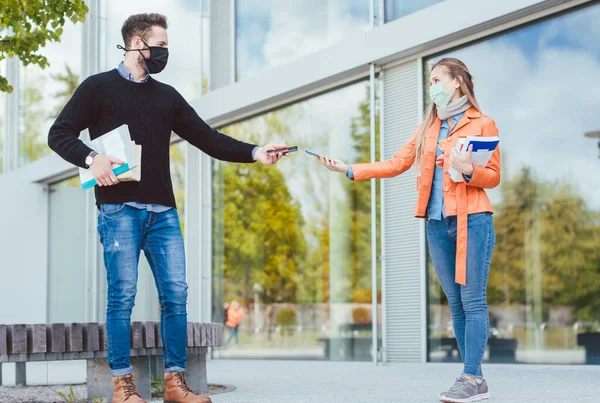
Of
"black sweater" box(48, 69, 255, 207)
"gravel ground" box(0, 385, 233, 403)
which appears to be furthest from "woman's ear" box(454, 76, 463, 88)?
"gravel ground" box(0, 385, 233, 403)

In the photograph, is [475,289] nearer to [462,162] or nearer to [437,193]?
[437,193]

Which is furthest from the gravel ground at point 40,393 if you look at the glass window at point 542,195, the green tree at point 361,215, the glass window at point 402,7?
the glass window at point 402,7

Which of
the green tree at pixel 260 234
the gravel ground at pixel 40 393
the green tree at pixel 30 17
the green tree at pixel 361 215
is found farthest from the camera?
the green tree at pixel 260 234

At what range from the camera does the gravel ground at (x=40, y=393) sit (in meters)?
5.33

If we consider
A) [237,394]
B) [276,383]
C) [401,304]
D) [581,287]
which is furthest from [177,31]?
[237,394]

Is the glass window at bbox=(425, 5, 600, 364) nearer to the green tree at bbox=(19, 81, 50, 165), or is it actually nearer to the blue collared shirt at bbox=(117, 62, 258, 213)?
the blue collared shirt at bbox=(117, 62, 258, 213)

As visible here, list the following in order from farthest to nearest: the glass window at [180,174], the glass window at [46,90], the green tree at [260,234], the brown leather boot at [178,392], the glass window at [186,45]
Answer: the glass window at [46,90]
the glass window at [180,174]
the glass window at [186,45]
the green tree at [260,234]
the brown leather boot at [178,392]

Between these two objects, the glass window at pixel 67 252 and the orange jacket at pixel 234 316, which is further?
the glass window at pixel 67 252

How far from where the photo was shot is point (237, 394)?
5.17 m

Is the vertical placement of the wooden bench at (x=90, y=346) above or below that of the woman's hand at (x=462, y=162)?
below

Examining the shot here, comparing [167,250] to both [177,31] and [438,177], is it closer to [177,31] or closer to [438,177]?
[438,177]

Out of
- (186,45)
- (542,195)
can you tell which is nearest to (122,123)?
(542,195)

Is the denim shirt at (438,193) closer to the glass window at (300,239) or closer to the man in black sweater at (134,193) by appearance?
the man in black sweater at (134,193)

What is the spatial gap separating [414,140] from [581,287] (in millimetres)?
4558
